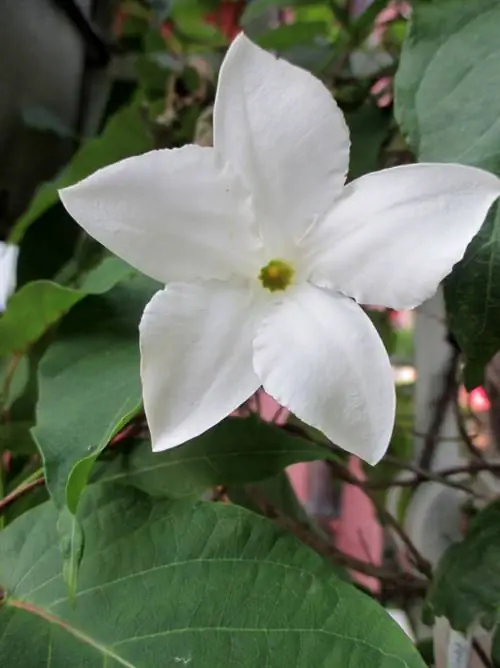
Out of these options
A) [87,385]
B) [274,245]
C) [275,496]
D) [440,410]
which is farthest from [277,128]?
[440,410]

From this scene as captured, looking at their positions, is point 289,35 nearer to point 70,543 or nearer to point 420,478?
point 420,478

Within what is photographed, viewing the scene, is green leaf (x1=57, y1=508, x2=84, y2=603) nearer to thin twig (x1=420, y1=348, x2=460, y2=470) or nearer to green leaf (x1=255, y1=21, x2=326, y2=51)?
thin twig (x1=420, y1=348, x2=460, y2=470)

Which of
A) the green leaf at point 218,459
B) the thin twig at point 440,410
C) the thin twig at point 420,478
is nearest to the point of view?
the green leaf at point 218,459

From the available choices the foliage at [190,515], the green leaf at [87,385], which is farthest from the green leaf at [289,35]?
the green leaf at [87,385]

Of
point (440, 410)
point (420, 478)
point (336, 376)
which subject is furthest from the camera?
point (440, 410)

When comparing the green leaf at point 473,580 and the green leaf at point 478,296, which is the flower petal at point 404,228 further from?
the green leaf at point 473,580
